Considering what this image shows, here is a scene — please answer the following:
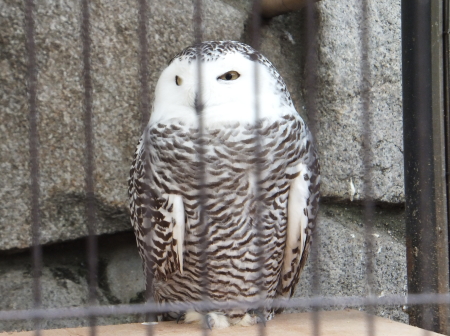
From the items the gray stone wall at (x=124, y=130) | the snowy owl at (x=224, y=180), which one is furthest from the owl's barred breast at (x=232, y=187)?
the gray stone wall at (x=124, y=130)

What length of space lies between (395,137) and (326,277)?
1.28 feet

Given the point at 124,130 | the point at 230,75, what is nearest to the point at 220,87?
the point at 230,75

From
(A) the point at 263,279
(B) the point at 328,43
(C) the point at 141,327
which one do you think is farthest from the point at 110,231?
(B) the point at 328,43

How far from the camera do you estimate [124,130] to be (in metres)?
1.32

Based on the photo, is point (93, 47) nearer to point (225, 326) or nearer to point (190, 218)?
point (190, 218)

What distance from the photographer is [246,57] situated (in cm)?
115

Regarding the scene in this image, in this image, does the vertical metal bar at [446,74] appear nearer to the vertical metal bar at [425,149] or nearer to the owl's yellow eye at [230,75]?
the vertical metal bar at [425,149]

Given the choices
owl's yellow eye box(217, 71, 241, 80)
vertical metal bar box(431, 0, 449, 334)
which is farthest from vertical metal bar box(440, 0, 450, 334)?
owl's yellow eye box(217, 71, 241, 80)

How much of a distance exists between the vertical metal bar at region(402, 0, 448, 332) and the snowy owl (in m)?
0.22

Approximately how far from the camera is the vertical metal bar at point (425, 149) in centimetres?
99

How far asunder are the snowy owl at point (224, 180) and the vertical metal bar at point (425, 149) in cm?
22

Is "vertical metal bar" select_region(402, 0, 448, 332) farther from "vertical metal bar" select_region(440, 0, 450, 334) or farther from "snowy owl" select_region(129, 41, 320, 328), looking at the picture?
"snowy owl" select_region(129, 41, 320, 328)

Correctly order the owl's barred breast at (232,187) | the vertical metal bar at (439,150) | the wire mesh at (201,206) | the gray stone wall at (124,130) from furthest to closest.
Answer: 1. the gray stone wall at (124,130)
2. the owl's barred breast at (232,187)
3. the vertical metal bar at (439,150)
4. the wire mesh at (201,206)

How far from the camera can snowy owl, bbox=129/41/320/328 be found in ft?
3.62
